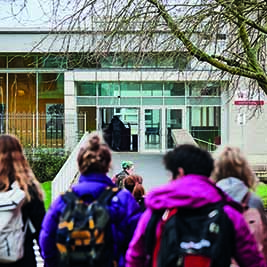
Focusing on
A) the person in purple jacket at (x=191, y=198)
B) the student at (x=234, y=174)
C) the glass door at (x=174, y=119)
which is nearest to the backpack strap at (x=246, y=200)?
the student at (x=234, y=174)

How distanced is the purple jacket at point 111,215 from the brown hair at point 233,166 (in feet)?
2.14

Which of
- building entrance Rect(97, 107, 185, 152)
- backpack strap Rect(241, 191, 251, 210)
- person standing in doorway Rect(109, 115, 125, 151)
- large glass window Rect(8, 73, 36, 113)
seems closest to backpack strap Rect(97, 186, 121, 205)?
backpack strap Rect(241, 191, 251, 210)

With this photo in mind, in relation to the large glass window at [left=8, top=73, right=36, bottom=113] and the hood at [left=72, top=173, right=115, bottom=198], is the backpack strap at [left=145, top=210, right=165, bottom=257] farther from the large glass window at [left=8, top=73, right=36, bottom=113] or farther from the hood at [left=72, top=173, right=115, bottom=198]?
the large glass window at [left=8, top=73, right=36, bottom=113]

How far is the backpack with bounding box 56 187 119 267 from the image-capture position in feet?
13.4

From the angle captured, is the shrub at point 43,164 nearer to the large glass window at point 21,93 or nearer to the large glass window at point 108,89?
the large glass window at point 108,89

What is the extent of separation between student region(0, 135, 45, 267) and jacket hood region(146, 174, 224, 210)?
1171 mm

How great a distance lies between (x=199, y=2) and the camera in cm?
1512

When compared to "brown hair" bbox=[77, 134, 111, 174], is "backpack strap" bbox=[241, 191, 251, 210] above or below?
below

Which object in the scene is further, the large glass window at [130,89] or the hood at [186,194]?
the large glass window at [130,89]

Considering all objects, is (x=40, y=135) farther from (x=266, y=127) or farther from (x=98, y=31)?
(x=266, y=127)

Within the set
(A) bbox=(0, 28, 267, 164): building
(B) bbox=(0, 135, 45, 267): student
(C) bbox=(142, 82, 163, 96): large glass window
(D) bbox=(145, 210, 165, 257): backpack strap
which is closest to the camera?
(D) bbox=(145, 210, 165, 257): backpack strap

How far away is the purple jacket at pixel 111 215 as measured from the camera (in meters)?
4.30

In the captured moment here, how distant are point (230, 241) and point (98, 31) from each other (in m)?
12.1

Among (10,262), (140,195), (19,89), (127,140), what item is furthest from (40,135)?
(10,262)
